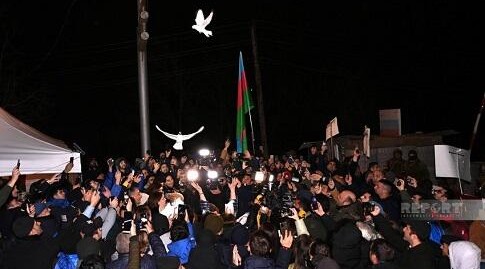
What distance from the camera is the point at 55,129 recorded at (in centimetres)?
3475

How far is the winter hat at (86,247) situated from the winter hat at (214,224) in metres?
1.30

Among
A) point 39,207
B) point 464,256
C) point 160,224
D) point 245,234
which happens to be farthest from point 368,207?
point 39,207

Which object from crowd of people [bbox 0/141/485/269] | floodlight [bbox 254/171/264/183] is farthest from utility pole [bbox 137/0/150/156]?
crowd of people [bbox 0/141/485/269]

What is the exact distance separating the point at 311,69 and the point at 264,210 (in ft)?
104

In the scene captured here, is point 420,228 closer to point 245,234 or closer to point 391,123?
point 245,234

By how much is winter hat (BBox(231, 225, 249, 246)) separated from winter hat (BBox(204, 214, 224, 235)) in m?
0.39

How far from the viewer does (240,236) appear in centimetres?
620

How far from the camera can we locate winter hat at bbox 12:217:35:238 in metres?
5.98

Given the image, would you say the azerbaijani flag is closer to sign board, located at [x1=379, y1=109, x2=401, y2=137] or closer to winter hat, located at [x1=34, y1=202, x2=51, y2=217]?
sign board, located at [x1=379, y1=109, x2=401, y2=137]

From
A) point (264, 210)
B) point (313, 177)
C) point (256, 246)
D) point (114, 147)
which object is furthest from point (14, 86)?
point (256, 246)

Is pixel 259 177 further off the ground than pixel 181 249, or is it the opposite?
pixel 259 177

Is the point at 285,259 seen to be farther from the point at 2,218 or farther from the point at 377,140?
the point at 377,140

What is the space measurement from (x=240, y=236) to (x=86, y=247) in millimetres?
1629

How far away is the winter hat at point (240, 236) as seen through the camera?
20.2 ft
